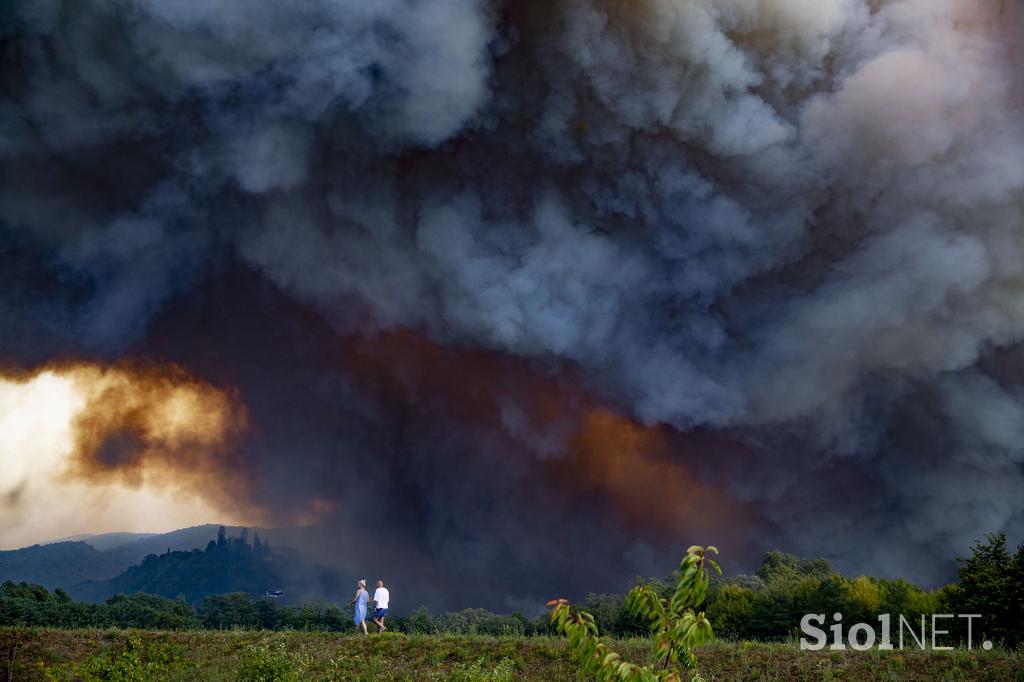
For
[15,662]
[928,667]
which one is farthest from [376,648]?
[928,667]

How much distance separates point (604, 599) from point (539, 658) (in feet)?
122

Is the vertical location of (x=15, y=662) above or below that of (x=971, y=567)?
below

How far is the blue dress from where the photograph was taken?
101 feet

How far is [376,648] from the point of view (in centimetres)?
2659

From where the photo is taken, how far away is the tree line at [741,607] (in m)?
27.3

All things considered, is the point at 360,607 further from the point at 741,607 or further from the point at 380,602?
the point at 741,607

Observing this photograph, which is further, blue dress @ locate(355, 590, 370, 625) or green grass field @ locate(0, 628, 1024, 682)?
blue dress @ locate(355, 590, 370, 625)

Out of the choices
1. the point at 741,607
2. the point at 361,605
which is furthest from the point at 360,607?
the point at 741,607

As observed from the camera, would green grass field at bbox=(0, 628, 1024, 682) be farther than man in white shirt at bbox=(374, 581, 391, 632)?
No

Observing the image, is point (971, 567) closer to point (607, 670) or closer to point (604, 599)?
point (607, 670)

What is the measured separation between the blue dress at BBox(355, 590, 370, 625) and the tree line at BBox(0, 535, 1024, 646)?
3210 mm

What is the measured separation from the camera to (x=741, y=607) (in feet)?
130

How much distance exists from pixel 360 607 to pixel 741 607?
66.1ft

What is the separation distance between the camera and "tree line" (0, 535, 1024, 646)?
2727 cm
